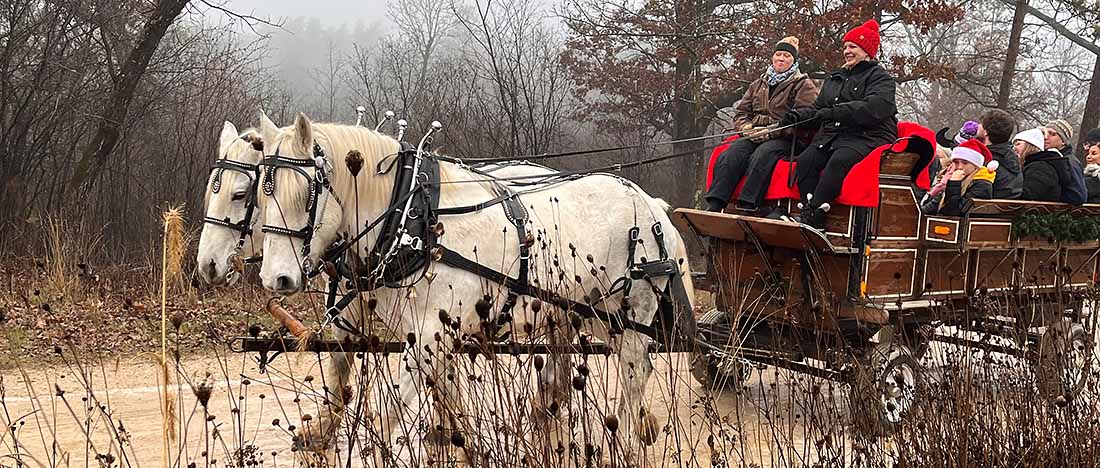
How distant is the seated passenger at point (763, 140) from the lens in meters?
5.52

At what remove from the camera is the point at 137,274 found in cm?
911

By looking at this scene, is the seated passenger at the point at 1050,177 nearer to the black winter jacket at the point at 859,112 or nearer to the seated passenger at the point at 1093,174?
the seated passenger at the point at 1093,174

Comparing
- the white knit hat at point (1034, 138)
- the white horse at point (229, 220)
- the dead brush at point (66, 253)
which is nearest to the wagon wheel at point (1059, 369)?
the white horse at point (229, 220)

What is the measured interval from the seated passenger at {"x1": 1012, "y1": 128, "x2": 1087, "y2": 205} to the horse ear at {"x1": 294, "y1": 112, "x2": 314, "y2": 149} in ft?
18.1

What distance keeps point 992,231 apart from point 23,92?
1033 centimetres

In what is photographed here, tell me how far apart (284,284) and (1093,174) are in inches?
271

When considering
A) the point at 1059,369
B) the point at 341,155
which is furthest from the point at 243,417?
the point at 1059,369

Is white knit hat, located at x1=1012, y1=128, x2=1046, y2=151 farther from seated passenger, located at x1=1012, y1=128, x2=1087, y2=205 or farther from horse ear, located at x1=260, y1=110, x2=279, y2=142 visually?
horse ear, located at x1=260, y1=110, x2=279, y2=142

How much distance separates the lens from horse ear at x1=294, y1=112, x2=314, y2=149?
12.3 ft

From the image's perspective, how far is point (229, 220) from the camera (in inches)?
148

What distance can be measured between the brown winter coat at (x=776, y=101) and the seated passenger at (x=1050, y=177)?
2108 millimetres

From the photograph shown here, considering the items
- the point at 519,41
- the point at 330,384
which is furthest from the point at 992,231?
the point at 519,41

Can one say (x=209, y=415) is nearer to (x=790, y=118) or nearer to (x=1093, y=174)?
(x=790, y=118)

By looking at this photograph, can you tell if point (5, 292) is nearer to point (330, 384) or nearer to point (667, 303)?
point (330, 384)
